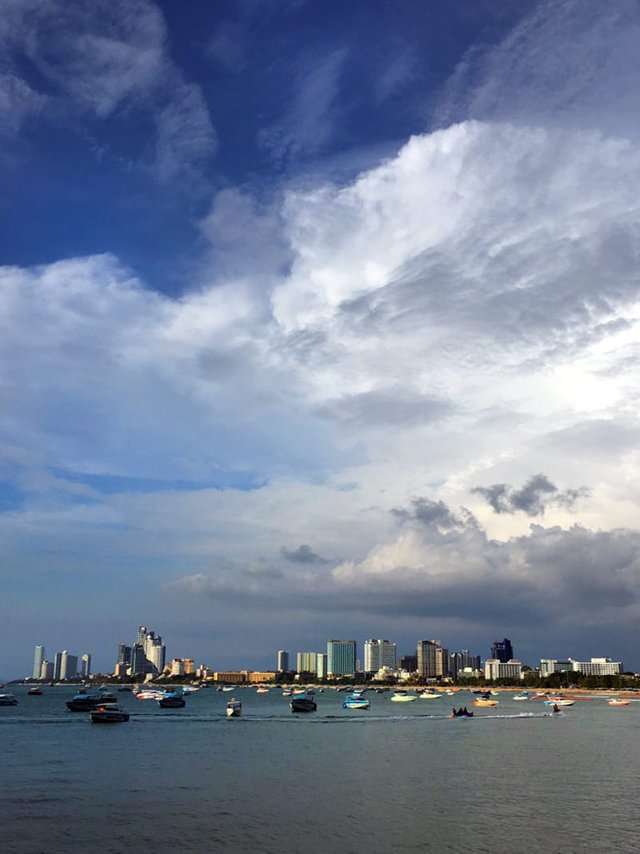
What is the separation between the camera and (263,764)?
244ft

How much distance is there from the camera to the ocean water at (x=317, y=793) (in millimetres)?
42719

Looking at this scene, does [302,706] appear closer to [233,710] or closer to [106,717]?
[233,710]

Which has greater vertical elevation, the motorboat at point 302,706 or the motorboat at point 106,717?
the motorboat at point 106,717

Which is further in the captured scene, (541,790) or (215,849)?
(541,790)

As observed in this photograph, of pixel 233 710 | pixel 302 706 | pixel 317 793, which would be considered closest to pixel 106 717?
pixel 233 710

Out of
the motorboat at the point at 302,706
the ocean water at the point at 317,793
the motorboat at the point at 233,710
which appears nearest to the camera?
the ocean water at the point at 317,793

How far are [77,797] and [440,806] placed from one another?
2613 centimetres

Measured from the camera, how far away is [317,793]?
57.8m

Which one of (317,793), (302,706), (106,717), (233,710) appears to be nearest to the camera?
(317,793)

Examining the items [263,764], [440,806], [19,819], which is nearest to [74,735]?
[263,764]

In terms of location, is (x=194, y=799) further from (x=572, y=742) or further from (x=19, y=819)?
(x=572, y=742)

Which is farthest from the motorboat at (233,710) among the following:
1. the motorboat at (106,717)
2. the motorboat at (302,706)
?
the motorboat at (106,717)

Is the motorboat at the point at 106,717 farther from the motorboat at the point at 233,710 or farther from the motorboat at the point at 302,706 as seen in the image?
the motorboat at the point at 302,706

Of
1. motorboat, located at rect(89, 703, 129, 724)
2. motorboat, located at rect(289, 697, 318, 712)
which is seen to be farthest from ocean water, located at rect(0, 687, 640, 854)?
motorboat, located at rect(289, 697, 318, 712)
